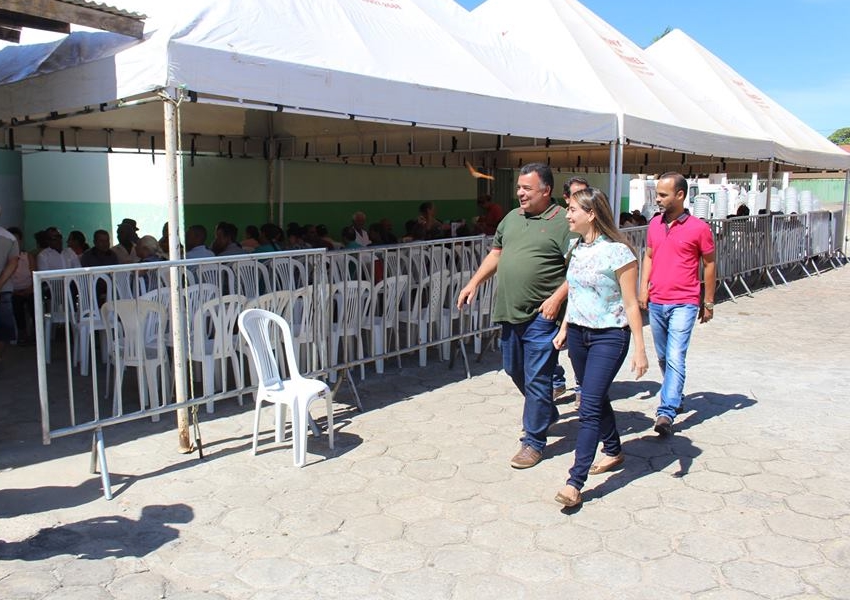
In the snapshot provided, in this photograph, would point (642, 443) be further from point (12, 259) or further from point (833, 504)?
point (12, 259)

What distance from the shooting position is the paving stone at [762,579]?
124 inches

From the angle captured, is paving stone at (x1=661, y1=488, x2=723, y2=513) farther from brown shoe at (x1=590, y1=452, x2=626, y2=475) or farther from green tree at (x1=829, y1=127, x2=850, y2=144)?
green tree at (x1=829, y1=127, x2=850, y2=144)

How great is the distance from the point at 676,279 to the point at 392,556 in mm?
2705

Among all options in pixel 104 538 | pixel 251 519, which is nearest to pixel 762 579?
pixel 251 519

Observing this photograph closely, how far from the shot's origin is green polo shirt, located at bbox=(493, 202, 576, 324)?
14.0 feet

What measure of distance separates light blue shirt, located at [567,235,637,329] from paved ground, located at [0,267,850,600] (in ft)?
3.32

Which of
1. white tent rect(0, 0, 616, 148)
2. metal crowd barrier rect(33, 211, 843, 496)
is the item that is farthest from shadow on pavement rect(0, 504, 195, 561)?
white tent rect(0, 0, 616, 148)

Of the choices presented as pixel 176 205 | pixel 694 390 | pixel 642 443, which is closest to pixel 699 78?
pixel 694 390

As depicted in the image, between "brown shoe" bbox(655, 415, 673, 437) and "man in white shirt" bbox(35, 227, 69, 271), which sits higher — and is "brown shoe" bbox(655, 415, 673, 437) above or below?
below

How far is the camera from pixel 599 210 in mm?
3811

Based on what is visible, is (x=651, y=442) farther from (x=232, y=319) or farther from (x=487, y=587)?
(x=232, y=319)

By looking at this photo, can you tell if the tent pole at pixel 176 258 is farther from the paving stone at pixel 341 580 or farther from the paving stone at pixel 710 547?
the paving stone at pixel 710 547

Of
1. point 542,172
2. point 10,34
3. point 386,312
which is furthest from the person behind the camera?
point 386,312

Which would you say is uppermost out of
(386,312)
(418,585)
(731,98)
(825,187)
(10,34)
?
(731,98)
